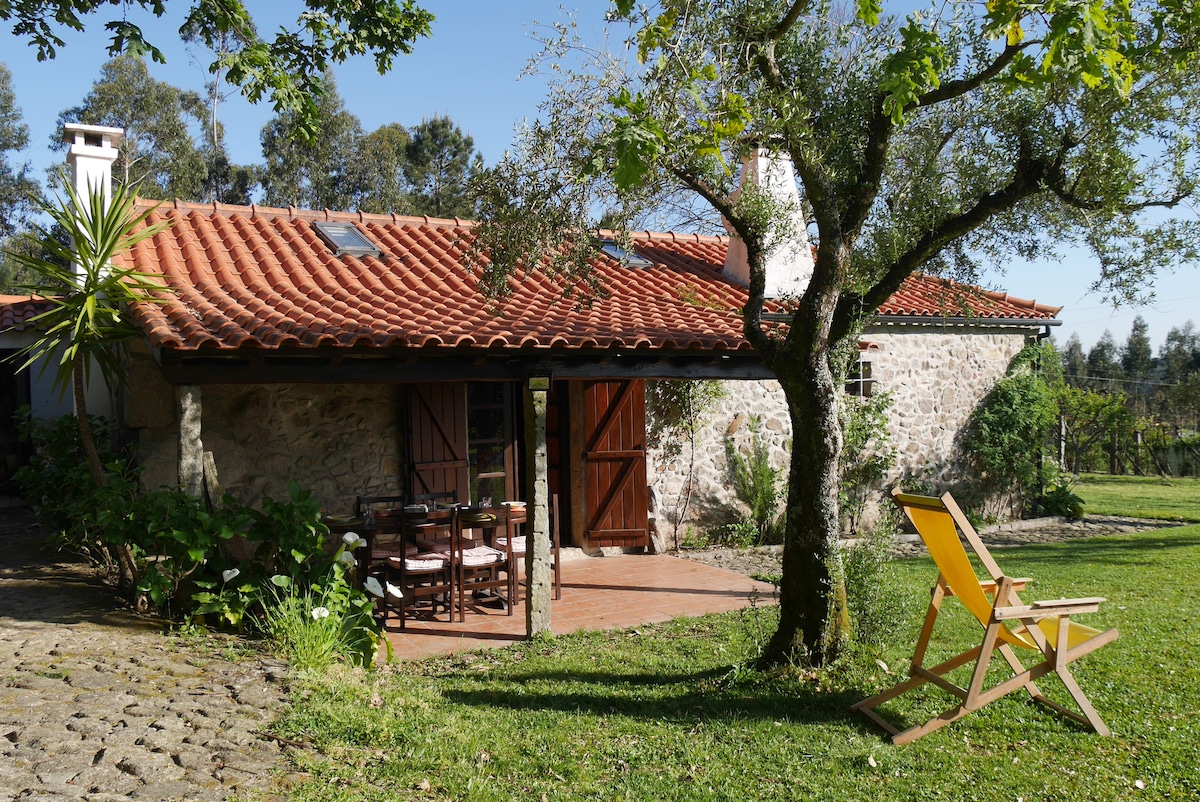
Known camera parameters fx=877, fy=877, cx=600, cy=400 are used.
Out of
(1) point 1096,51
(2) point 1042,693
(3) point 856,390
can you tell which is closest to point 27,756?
(2) point 1042,693

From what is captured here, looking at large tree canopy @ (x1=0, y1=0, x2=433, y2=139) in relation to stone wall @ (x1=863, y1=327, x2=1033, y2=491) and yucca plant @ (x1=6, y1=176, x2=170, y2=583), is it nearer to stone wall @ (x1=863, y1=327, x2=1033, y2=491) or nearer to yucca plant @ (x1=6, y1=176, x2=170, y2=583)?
yucca plant @ (x1=6, y1=176, x2=170, y2=583)

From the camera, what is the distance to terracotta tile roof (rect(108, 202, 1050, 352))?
242 inches

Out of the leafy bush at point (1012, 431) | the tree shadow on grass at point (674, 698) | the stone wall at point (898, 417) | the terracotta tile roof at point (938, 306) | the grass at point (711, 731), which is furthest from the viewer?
the leafy bush at point (1012, 431)

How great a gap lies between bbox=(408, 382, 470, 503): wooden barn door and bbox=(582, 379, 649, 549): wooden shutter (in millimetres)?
1365

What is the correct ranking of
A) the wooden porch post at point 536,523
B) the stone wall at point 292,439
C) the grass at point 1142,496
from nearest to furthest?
the wooden porch post at point 536,523, the stone wall at point 292,439, the grass at point 1142,496

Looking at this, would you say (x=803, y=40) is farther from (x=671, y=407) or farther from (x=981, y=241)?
(x=671, y=407)

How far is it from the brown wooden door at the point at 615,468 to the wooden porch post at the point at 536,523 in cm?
281

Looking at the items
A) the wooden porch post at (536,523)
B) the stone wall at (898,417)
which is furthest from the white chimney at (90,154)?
the stone wall at (898,417)

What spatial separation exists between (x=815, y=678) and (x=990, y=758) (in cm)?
100

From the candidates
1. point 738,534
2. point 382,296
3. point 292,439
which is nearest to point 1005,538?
point 738,534

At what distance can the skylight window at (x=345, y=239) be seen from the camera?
909cm

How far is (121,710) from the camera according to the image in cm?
382

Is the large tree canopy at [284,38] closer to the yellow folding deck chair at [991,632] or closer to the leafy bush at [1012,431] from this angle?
the yellow folding deck chair at [991,632]

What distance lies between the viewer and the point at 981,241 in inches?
225
